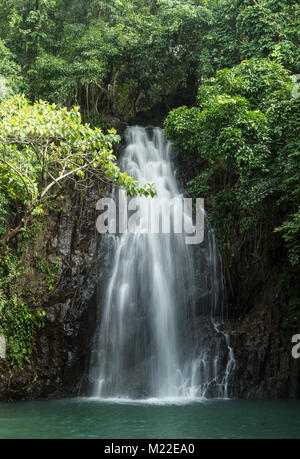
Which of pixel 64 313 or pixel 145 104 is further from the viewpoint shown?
pixel 145 104

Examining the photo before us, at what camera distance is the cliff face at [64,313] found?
9.16m

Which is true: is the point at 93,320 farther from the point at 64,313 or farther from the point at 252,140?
the point at 252,140

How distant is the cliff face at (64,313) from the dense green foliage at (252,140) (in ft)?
10.6

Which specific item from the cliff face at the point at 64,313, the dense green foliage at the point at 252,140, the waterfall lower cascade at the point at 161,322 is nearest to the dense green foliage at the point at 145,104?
the dense green foliage at the point at 252,140

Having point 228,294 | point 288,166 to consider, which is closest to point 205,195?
point 228,294

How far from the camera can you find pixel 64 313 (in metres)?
9.74

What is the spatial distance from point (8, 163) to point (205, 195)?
5739 mm

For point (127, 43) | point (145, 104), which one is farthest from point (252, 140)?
point (145, 104)

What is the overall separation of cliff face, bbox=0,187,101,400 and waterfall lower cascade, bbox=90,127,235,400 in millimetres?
321

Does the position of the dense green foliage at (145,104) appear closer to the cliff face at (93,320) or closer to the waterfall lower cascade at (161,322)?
the cliff face at (93,320)

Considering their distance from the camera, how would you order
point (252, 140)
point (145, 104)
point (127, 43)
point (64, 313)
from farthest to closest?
point (145, 104)
point (127, 43)
point (64, 313)
point (252, 140)

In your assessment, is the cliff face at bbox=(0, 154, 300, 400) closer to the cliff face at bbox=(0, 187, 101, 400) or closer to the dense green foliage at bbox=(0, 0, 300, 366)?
the cliff face at bbox=(0, 187, 101, 400)

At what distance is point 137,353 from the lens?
9.55 m

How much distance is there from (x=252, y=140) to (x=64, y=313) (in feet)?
18.5
